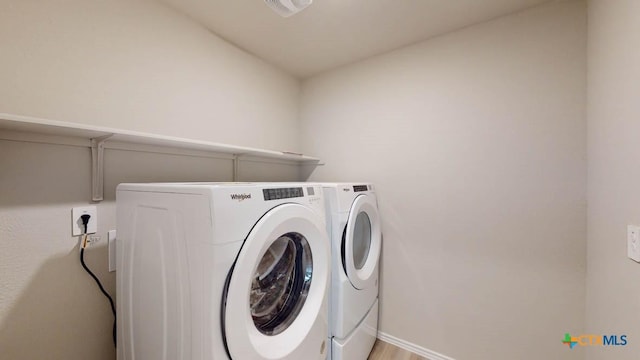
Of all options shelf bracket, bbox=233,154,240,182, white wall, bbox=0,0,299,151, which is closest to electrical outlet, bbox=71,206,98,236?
white wall, bbox=0,0,299,151

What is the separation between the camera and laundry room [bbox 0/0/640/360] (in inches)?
36.5

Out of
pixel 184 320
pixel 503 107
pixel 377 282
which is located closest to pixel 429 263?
pixel 377 282

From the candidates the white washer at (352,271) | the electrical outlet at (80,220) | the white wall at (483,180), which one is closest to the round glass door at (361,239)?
the white washer at (352,271)

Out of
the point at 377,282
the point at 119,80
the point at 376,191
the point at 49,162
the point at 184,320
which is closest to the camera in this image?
the point at 184,320

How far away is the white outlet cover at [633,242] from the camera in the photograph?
2.70 feet

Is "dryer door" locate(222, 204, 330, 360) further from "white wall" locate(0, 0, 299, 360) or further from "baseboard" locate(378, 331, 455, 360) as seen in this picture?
"baseboard" locate(378, 331, 455, 360)

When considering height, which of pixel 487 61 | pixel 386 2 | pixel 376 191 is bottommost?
pixel 376 191

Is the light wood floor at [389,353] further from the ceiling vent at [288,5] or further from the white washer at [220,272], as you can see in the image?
the ceiling vent at [288,5]

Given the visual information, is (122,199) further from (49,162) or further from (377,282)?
(377,282)

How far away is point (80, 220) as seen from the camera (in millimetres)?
1094

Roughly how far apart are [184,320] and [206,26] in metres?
1.80

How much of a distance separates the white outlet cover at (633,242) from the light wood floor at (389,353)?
1422 millimetres

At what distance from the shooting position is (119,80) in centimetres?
123

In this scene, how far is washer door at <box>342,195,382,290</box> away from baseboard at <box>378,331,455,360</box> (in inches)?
21.8
